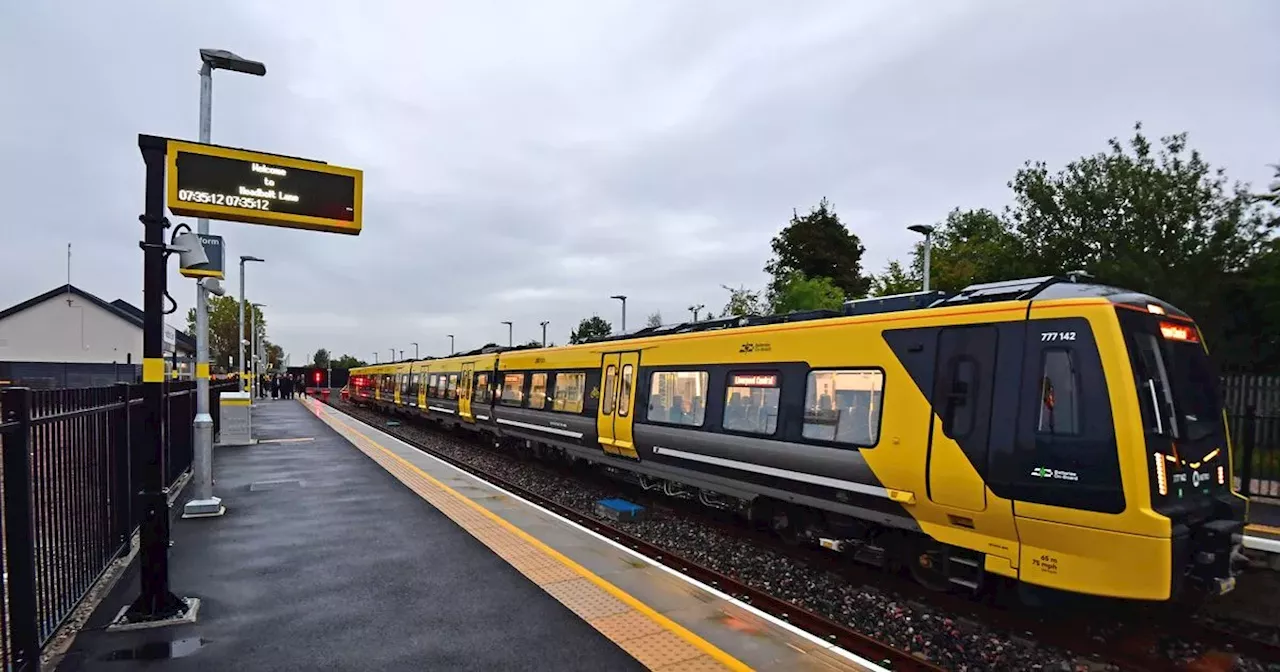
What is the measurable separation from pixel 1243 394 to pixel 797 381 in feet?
27.6

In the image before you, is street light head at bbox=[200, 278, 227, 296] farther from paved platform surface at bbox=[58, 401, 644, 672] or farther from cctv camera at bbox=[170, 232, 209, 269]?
cctv camera at bbox=[170, 232, 209, 269]

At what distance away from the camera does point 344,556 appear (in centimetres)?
776

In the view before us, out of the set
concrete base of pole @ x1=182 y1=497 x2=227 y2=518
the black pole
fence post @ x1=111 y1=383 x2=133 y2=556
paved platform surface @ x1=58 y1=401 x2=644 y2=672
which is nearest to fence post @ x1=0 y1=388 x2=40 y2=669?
paved platform surface @ x1=58 y1=401 x2=644 y2=672

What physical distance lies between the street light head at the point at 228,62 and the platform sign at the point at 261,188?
3.01 m

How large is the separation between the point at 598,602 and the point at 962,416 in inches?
145

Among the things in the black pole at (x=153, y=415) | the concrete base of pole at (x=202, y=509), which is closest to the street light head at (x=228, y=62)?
the black pole at (x=153, y=415)

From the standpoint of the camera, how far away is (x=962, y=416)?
6.41 m

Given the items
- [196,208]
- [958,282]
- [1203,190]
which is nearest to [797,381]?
[196,208]

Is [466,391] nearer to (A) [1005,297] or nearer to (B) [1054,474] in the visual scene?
(A) [1005,297]

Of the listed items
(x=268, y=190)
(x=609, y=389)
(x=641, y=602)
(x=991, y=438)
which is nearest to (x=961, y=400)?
(x=991, y=438)

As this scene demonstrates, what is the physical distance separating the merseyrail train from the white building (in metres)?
41.6

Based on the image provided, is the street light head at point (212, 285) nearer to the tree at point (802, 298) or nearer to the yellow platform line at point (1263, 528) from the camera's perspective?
the yellow platform line at point (1263, 528)

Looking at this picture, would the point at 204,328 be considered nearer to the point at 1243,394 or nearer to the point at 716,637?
the point at 716,637

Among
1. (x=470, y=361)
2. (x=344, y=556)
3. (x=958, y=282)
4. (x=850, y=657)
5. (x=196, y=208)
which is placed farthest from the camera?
(x=958, y=282)
